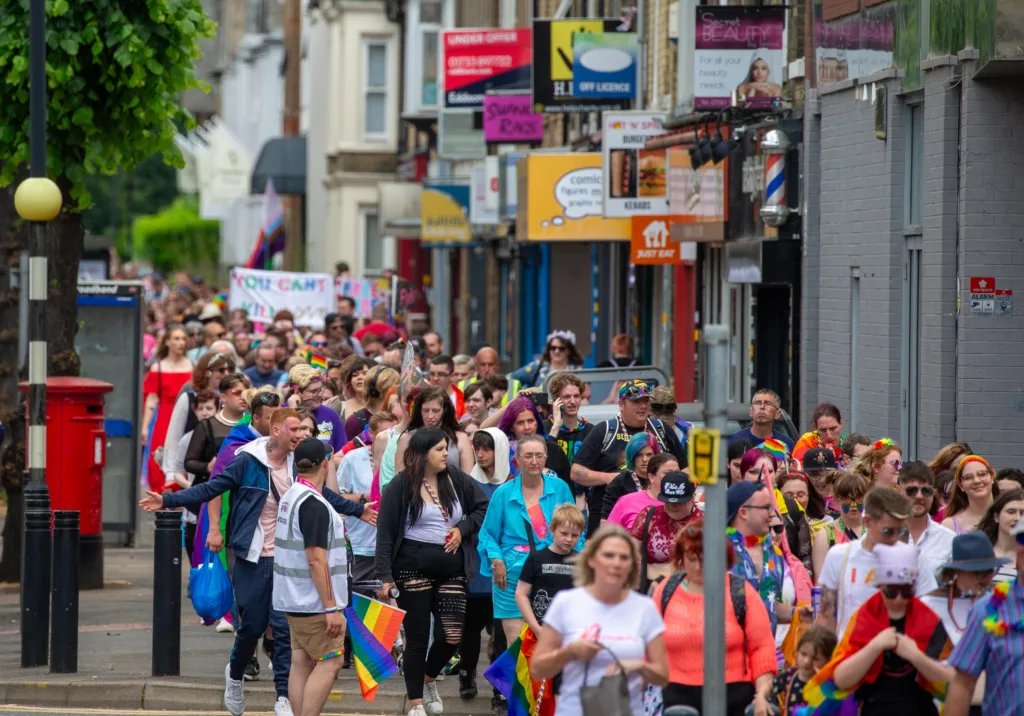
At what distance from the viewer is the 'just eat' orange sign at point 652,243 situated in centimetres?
2438

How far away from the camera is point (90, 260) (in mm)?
42656

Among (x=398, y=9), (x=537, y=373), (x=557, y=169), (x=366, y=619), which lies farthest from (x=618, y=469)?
(x=398, y=9)

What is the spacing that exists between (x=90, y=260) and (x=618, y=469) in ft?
104

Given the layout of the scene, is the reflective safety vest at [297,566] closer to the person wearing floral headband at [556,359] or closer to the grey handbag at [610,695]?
the grey handbag at [610,695]

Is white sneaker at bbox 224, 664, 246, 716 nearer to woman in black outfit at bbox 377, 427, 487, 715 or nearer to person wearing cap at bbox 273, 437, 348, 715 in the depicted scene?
person wearing cap at bbox 273, 437, 348, 715

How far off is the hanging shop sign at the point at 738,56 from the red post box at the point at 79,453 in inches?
295

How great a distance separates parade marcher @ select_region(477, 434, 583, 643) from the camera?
36.6 feet

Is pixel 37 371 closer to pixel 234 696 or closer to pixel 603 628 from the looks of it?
pixel 234 696

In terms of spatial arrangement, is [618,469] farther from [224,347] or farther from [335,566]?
[224,347]

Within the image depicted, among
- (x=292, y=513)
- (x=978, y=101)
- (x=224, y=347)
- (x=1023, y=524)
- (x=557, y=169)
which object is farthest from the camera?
(x=557, y=169)

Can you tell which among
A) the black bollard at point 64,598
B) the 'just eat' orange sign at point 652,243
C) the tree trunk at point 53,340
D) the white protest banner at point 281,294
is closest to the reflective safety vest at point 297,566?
the black bollard at point 64,598

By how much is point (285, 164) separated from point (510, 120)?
83.5 ft

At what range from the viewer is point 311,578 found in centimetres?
1052

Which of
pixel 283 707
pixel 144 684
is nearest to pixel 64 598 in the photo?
pixel 144 684
